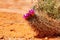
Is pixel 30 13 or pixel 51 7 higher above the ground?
pixel 51 7

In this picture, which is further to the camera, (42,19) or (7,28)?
(7,28)

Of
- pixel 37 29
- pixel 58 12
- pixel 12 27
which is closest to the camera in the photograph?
pixel 58 12

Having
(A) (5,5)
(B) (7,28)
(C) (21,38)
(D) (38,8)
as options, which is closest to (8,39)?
(C) (21,38)

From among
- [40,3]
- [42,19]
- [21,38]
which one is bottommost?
[21,38]

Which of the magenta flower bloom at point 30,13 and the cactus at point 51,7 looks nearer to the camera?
the cactus at point 51,7

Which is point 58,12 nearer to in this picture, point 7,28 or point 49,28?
point 49,28

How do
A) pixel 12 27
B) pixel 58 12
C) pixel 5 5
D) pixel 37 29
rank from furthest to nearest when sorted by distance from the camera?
pixel 5 5 → pixel 12 27 → pixel 37 29 → pixel 58 12

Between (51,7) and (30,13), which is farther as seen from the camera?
(30,13)

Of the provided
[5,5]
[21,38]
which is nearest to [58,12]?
[21,38]

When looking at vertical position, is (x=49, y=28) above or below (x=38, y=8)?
below

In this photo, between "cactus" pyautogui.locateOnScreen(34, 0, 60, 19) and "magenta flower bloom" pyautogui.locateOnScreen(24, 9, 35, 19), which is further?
"magenta flower bloom" pyautogui.locateOnScreen(24, 9, 35, 19)
